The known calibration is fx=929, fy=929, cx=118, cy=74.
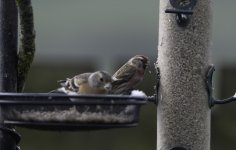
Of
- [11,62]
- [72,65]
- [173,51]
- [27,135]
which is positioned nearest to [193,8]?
[173,51]

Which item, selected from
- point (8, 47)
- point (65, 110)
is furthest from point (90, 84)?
point (8, 47)

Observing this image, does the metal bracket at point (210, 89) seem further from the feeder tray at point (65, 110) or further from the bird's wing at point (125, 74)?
the feeder tray at point (65, 110)

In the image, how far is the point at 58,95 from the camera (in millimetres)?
4707

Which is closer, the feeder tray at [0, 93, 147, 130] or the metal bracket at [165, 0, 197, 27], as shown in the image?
the feeder tray at [0, 93, 147, 130]

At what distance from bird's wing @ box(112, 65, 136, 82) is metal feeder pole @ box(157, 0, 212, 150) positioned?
0.24 meters

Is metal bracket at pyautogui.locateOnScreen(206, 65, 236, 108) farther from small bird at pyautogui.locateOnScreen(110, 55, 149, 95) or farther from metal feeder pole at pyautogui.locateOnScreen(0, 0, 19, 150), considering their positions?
metal feeder pole at pyautogui.locateOnScreen(0, 0, 19, 150)

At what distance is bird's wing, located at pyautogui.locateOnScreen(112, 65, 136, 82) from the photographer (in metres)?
5.89

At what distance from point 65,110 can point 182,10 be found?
1583mm

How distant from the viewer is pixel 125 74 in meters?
6.02

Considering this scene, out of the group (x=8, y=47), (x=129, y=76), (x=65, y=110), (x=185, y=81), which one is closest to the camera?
(x=65, y=110)

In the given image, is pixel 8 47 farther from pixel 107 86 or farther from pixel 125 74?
pixel 125 74

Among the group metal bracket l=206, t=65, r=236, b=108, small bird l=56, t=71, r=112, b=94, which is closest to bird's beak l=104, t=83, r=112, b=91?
small bird l=56, t=71, r=112, b=94

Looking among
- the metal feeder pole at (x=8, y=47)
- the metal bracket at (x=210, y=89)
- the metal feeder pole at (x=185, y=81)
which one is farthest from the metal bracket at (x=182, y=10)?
the metal feeder pole at (x=8, y=47)

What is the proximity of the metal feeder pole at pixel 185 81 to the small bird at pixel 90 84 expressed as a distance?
43.2 inches
